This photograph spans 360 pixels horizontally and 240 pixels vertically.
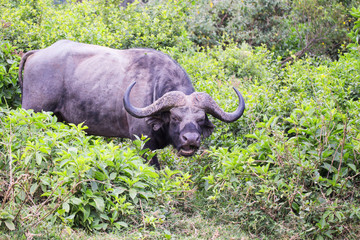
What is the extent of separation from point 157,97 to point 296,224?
231 cm

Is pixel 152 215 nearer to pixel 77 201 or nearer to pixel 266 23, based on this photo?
pixel 77 201

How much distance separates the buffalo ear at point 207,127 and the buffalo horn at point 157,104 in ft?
1.33

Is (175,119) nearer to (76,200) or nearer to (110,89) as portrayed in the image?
(110,89)

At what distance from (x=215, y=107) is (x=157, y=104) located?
2.18 ft

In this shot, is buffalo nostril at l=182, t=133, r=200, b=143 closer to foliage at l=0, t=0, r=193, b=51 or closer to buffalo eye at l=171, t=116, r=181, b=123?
buffalo eye at l=171, t=116, r=181, b=123

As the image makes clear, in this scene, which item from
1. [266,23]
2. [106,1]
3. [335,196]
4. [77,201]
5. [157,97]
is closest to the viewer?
[77,201]

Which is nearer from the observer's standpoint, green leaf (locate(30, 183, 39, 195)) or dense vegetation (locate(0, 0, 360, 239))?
dense vegetation (locate(0, 0, 360, 239))

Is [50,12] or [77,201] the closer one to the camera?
[77,201]

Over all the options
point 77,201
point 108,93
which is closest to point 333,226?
point 77,201

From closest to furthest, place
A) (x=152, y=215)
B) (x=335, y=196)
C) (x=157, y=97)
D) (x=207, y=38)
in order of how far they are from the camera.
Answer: (x=152, y=215) < (x=335, y=196) < (x=157, y=97) < (x=207, y=38)

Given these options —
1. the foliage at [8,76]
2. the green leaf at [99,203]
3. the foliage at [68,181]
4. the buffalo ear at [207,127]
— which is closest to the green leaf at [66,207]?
the foliage at [68,181]

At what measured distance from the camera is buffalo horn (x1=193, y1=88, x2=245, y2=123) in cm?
582

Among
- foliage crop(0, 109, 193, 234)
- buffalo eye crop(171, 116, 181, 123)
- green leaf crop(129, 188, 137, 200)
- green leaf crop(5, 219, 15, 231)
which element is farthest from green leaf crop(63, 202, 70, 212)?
buffalo eye crop(171, 116, 181, 123)

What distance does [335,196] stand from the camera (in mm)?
4824
